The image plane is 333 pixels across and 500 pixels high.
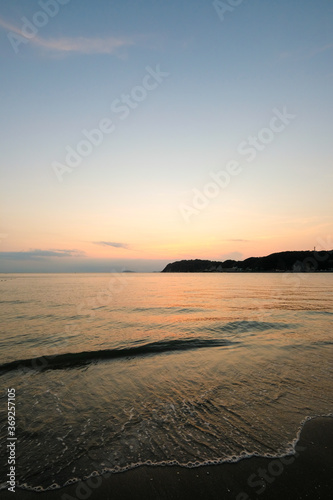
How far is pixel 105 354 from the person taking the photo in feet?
41.0

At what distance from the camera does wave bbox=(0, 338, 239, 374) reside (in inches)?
427

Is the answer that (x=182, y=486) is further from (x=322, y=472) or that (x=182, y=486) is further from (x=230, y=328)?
(x=230, y=328)

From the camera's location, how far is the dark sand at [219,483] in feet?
13.7

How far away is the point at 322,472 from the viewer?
454 centimetres

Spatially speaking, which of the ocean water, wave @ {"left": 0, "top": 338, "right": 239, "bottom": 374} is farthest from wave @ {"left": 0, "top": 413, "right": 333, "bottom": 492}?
wave @ {"left": 0, "top": 338, "right": 239, "bottom": 374}

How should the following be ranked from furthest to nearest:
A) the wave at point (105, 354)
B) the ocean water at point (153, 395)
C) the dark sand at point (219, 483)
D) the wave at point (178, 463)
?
1. the wave at point (105, 354)
2. the ocean water at point (153, 395)
3. the wave at point (178, 463)
4. the dark sand at point (219, 483)

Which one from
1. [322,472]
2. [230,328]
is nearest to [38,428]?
[322,472]

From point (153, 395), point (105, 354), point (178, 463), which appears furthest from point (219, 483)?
point (105, 354)

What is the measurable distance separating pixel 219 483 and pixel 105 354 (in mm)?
9119

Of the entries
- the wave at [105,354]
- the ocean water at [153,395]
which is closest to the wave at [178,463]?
the ocean water at [153,395]

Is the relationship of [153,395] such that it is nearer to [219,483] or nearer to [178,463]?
[178,463]

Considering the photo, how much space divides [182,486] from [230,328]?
47.4 ft

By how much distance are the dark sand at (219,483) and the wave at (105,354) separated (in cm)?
719

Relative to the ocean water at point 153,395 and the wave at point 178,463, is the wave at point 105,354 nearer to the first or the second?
the ocean water at point 153,395
